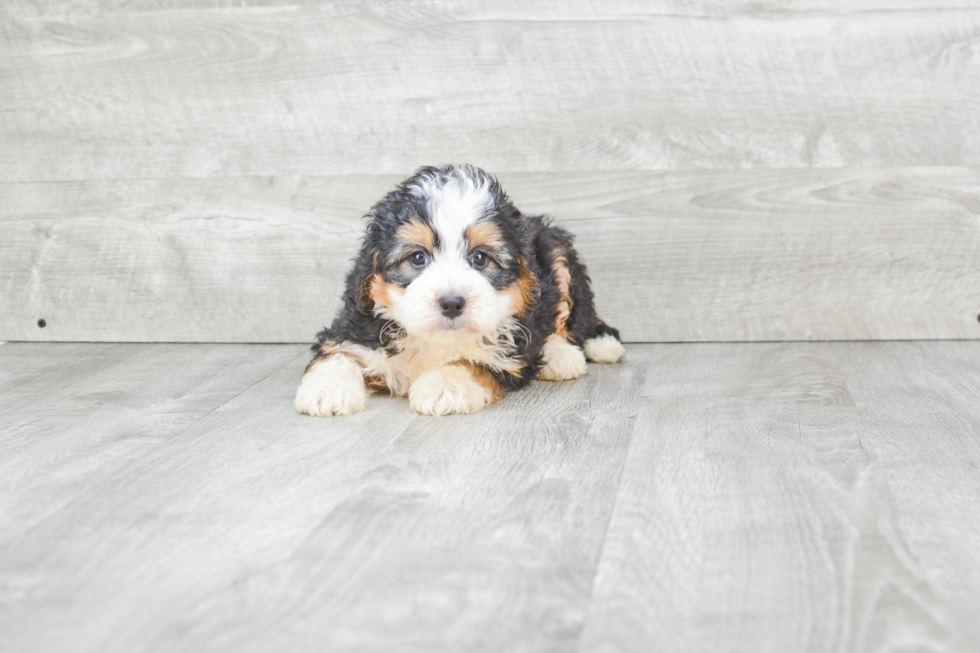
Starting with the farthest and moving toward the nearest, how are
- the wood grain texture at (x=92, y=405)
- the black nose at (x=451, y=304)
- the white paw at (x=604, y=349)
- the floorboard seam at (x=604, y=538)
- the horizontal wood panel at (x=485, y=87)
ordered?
the horizontal wood panel at (x=485, y=87), the white paw at (x=604, y=349), the black nose at (x=451, y=304), the wood grain texture at (x=92, y=405), the floorboard seam at (x=604, y=538)

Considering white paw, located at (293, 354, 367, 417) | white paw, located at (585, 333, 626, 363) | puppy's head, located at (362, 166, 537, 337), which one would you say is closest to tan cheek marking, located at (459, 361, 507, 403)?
puppy's head, located at (362, 166, 537, 337)

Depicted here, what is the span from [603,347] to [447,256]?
3.16 ft

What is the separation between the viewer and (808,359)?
3.30 meters

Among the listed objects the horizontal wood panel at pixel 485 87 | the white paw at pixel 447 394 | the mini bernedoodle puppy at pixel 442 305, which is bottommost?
the white paw at pixel 447 394

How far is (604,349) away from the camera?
3.35 m

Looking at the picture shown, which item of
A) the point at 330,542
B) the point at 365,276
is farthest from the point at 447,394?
the point at 330,542

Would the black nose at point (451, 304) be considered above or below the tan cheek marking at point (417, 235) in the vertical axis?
below

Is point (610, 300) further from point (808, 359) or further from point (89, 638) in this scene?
point (89, 638)

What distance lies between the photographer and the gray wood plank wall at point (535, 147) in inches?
137

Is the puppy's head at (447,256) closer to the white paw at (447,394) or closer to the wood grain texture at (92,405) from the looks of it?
the white paw at (447,394)

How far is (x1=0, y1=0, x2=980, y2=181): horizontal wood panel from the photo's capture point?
3.47 metres

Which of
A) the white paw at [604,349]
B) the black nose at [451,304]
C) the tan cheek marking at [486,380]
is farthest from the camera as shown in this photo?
the white paw at [604,349]

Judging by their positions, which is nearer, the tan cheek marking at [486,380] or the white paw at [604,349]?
the tan cheek marking at [486,380]

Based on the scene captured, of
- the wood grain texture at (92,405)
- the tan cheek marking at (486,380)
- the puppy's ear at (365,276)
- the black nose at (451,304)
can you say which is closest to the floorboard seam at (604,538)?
the tan cheek marking at (486,380)
